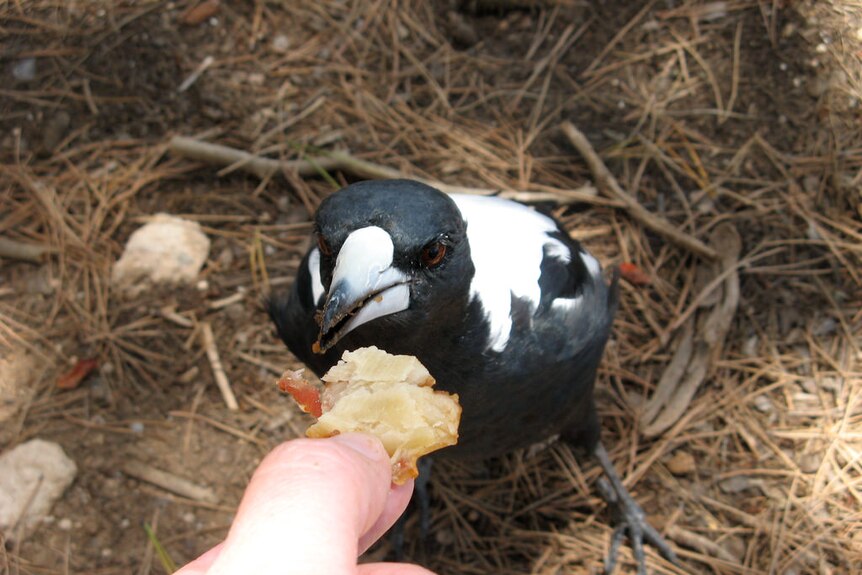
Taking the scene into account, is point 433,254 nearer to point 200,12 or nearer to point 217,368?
point 217,368

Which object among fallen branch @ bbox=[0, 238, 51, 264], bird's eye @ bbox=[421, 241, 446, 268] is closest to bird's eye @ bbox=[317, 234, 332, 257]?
bird's eye @ bbox=[421, 241, 446, 268]

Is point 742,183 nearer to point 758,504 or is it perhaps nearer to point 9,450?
point 758,504

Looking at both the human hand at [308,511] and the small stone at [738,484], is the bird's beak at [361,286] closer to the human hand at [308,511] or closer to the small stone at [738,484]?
the human hand at [308,511]

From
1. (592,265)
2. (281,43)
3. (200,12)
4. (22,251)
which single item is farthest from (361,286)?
(200,12)

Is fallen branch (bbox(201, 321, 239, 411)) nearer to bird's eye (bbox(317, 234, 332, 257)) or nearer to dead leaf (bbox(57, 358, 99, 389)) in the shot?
dead leaf (bbox(57, 358, 99, 389))

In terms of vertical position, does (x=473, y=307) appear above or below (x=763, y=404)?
above

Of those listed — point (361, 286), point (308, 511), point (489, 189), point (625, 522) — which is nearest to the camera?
point (308, 511)
